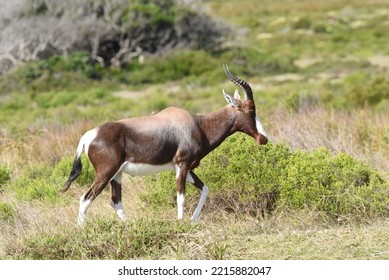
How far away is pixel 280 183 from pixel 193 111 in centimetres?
1493

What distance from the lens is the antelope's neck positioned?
8.31 meters

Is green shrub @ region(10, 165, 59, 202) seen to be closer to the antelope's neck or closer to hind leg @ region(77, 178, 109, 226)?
hind leg @ region(77, 178, 109, 226)

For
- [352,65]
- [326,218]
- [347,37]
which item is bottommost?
[347,37]

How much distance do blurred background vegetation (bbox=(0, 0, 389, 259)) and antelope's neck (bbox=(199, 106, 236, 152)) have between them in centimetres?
93

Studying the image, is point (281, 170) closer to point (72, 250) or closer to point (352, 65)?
point (72, 250)

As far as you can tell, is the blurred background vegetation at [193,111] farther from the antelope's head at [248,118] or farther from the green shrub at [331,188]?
the antelope's head at [248,118]

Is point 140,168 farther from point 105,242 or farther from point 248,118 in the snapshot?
point 248,118

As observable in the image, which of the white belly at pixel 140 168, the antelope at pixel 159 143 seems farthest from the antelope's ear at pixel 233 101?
the white belly at pixel 140 168

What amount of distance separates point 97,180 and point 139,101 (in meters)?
20.8

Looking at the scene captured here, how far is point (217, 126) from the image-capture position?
8.35 metres

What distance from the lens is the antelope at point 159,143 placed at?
7875 millimetres

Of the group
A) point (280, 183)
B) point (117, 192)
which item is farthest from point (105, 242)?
point (280, 183)
